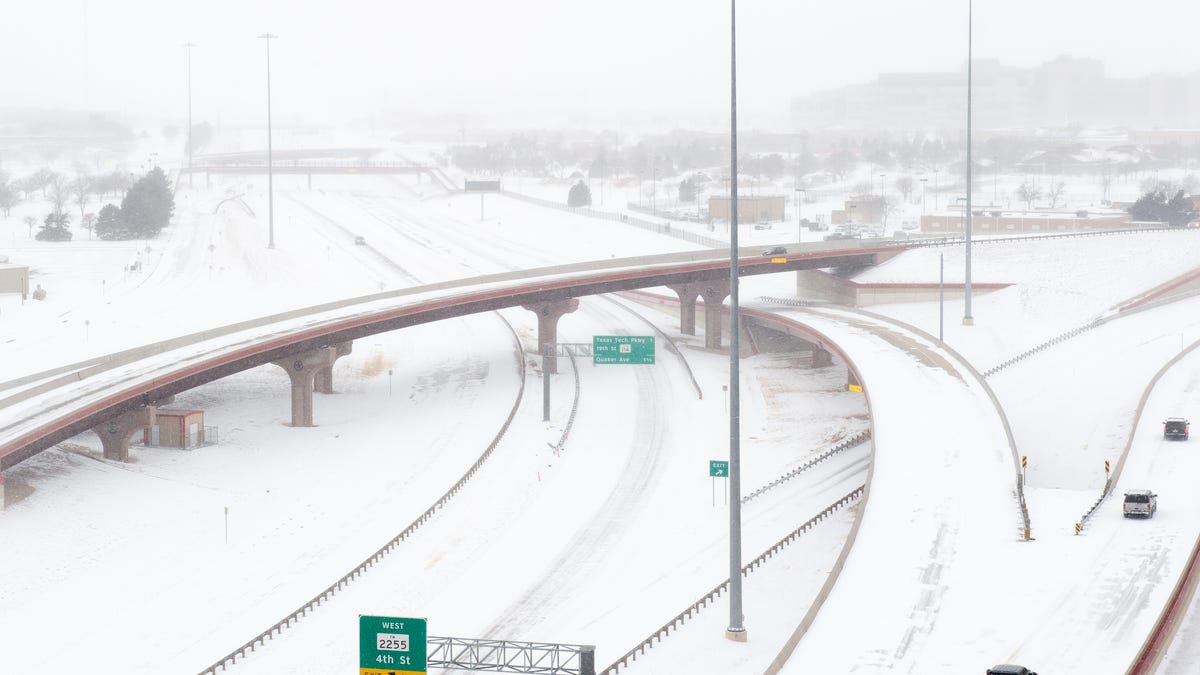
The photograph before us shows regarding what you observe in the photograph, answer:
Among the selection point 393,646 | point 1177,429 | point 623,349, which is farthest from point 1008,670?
point 623,349

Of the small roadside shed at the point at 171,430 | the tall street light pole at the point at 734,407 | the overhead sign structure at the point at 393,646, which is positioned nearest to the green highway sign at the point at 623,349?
the small roadside shed at the point at 171,430

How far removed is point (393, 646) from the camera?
2764cm

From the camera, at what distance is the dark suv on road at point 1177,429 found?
56.2m

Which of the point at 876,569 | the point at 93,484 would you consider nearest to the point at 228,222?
the point at 93,484

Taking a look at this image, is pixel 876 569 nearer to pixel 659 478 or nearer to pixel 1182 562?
pixel 1182 562

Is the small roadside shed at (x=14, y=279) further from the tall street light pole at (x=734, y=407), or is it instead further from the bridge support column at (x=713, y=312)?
the tall street light pole at (x=734, y=407)

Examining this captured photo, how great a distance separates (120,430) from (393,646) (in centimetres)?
3701

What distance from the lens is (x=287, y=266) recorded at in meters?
133

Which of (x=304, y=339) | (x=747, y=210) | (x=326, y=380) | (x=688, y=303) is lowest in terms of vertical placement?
(x=326, y=380)

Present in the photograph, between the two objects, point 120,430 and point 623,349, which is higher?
point 623,349

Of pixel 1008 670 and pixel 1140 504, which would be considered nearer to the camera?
pixel 1008 670

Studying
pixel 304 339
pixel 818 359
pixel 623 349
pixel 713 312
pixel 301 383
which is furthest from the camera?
pixel 713 312

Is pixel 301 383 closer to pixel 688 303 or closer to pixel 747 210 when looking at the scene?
pixel 688 303

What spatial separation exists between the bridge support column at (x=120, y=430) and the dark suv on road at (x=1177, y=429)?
1697 inches
